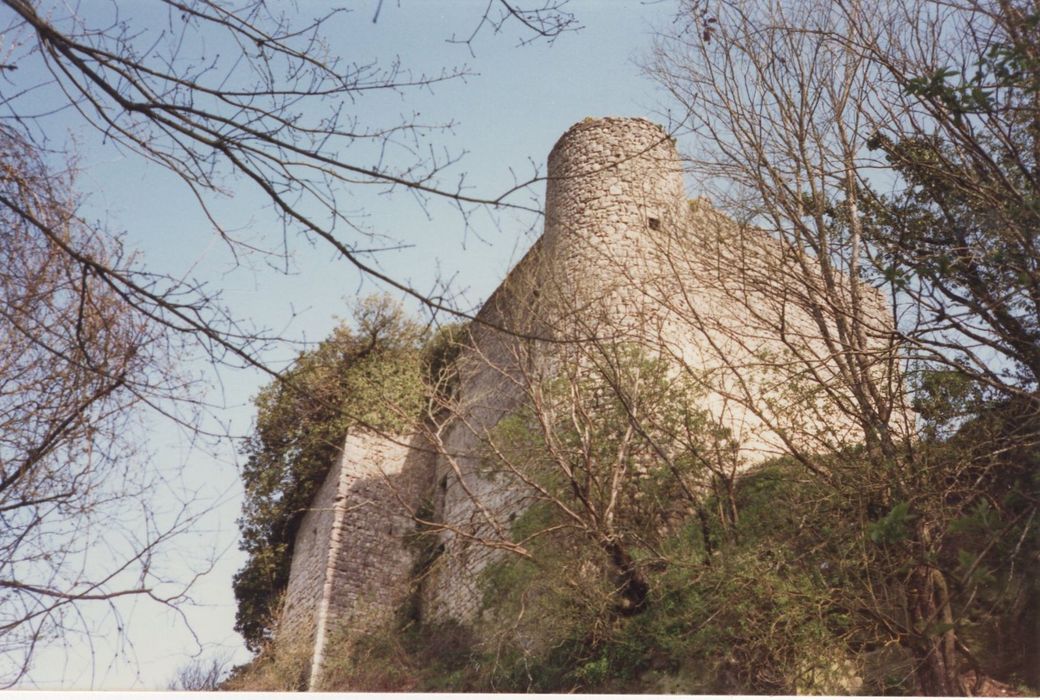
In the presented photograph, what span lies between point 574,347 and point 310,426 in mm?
3358

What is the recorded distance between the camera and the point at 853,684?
3.51m

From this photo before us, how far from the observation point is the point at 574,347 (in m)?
5.10

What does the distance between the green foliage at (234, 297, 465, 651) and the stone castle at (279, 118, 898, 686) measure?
0.79 feet

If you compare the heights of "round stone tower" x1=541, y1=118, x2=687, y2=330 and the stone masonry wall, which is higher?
"round stone tower" x1=541, y1=118, x2=687, y2=330

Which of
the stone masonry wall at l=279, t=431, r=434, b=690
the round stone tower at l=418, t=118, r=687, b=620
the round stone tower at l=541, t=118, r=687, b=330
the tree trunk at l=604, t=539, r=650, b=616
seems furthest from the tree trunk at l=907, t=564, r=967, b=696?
the stone masonry wall at l=279, t=431, r=434, b=690

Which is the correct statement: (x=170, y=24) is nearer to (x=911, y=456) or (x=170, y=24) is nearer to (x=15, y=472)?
(x=15, y=472)

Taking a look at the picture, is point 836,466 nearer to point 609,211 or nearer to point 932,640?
point 932,640

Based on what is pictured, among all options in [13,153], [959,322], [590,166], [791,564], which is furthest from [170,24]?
[590,166]

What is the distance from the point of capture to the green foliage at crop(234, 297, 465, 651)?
395cm

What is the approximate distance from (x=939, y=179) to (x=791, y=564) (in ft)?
6.03

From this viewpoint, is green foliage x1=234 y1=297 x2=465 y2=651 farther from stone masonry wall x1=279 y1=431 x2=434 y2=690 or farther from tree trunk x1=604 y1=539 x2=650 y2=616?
tree trunk x1=604 y1=539 x2=650 y2=616

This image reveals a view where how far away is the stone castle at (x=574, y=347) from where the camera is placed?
4594 millimetres

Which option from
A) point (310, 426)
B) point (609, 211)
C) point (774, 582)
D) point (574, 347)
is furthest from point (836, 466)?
point (310, 426)

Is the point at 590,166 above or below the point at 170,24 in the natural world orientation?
above
